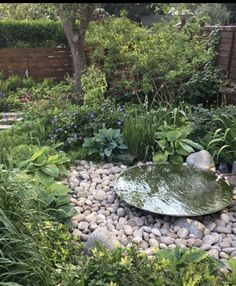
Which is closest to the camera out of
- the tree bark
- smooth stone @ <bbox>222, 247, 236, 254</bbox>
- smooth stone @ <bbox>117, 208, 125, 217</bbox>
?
smooth stone @ <bbox>222, 247, 236, 254</bbox>

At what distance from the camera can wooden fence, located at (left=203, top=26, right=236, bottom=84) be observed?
256 inches

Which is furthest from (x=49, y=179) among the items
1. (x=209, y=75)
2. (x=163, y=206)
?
(x=209, y=75)

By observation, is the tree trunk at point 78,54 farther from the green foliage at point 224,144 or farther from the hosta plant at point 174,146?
the green foliage at point 224,144

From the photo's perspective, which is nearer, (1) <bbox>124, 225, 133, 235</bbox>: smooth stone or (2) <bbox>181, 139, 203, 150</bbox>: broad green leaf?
(1) <bbox>124, 225, 133, 235</bbox>: smooth stone

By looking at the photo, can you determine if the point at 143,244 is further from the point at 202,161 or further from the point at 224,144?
the point at 224,144

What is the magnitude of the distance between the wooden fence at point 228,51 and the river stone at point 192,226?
4.15m

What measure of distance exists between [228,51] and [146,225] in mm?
4581

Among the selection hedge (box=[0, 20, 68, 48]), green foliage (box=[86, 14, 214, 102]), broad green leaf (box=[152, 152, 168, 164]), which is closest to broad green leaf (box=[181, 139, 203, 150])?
broad green leaf (box=[152, 152, 168, 164])

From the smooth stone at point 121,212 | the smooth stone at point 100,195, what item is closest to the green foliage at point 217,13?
the smooth stone at point 100,195

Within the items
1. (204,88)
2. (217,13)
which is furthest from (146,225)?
(217,13)

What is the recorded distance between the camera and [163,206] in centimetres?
319

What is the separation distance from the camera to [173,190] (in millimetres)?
3500

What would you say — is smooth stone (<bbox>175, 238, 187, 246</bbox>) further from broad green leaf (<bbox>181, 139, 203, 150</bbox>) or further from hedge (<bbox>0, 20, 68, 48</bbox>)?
hedge (<bbox>0, 20, 68, 48</bbox>)

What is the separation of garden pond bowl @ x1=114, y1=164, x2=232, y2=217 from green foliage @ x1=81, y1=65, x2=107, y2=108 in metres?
2.50
